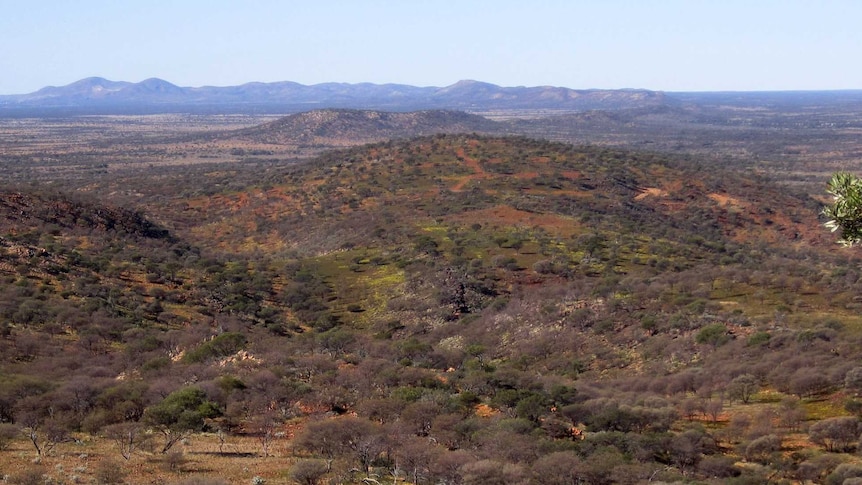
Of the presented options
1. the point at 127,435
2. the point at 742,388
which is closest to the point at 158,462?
the point at 127,435

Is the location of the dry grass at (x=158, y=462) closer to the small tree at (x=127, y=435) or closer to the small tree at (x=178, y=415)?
the small tree at (x=127, y=435)

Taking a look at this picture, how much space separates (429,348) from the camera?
33.2 m

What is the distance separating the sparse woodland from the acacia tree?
19.6 feet

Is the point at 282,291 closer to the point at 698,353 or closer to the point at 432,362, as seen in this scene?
the point at 432,362

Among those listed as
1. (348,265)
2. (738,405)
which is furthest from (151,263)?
(738,405)

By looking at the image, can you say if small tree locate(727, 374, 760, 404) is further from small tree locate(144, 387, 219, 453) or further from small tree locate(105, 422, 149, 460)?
small tree locate(105, 422, 149, 460)

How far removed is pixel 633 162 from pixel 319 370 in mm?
84599

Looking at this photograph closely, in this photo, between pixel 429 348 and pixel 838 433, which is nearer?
pixel 838 433

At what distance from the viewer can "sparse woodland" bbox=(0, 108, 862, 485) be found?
19.1 m

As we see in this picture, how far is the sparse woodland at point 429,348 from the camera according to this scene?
19.1 meters

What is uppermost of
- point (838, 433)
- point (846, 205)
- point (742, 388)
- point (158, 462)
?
point (846, 205)

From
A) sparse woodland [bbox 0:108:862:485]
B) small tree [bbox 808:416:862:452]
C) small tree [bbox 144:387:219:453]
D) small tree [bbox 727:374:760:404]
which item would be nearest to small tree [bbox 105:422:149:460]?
sparse woodland [bbox 0:108:862:485]

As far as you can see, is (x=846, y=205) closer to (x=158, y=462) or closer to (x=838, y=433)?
(x=838, y=433)

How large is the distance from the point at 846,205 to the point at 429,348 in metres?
21.3
